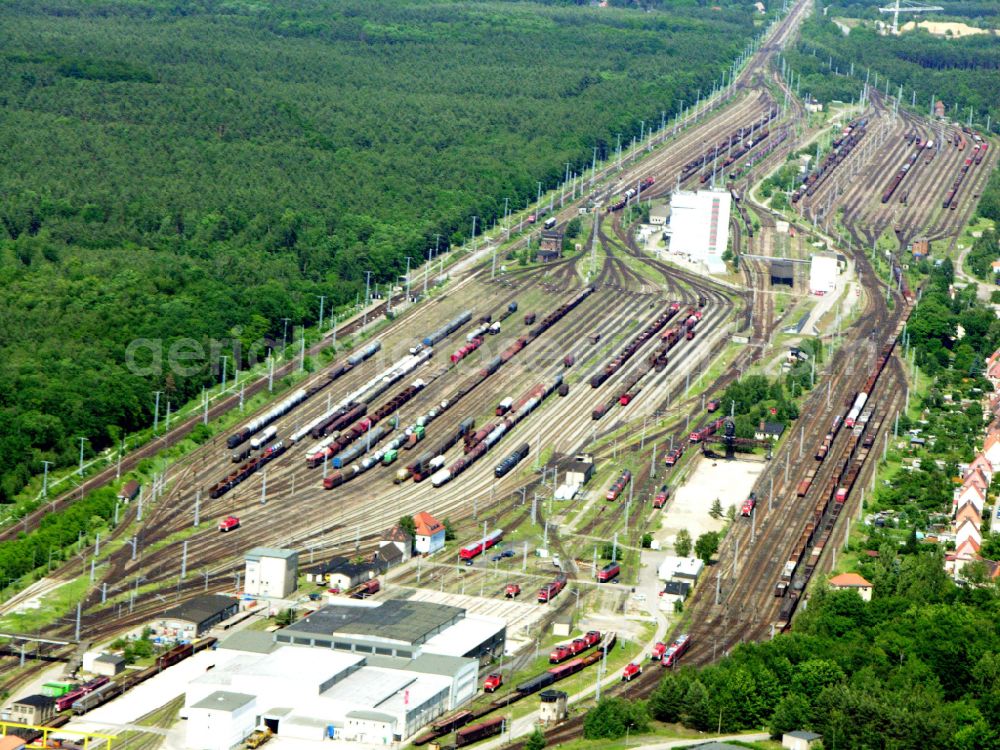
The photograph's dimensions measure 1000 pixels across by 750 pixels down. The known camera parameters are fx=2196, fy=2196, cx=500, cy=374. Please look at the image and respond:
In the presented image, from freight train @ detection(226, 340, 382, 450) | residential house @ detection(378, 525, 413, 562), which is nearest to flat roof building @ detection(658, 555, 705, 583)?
residential house @ detection(378, 525, 413, 562)

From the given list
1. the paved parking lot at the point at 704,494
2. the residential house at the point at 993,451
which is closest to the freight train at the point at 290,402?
the paved parking lot at the point at 704,494

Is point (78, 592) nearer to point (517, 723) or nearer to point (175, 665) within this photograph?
point (175, 665)

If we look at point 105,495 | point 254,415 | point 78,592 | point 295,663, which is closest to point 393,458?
point 254,415

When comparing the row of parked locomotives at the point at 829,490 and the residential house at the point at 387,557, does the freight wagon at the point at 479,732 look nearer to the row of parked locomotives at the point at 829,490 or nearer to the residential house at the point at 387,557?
the row of parked locomotives at the point at 829,490

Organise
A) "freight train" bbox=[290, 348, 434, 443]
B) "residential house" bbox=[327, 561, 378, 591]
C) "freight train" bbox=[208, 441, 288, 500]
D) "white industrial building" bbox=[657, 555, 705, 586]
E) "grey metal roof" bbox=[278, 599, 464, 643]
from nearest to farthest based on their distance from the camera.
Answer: "grey metal roof" bbox=[278, 599, 464, 643] < "residential house" bbox=[327, 561, 378, 591] < "white industrial building" bbox=[657, 555, 705, 586] < "freight train" bbox=[208, 441, 288, 500] < "freight train" bbox=[290, 348, 434, 443]

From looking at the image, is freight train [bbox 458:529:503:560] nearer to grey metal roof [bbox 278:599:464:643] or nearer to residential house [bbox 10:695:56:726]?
grey metal roof [bbox 278:599:464:643]
